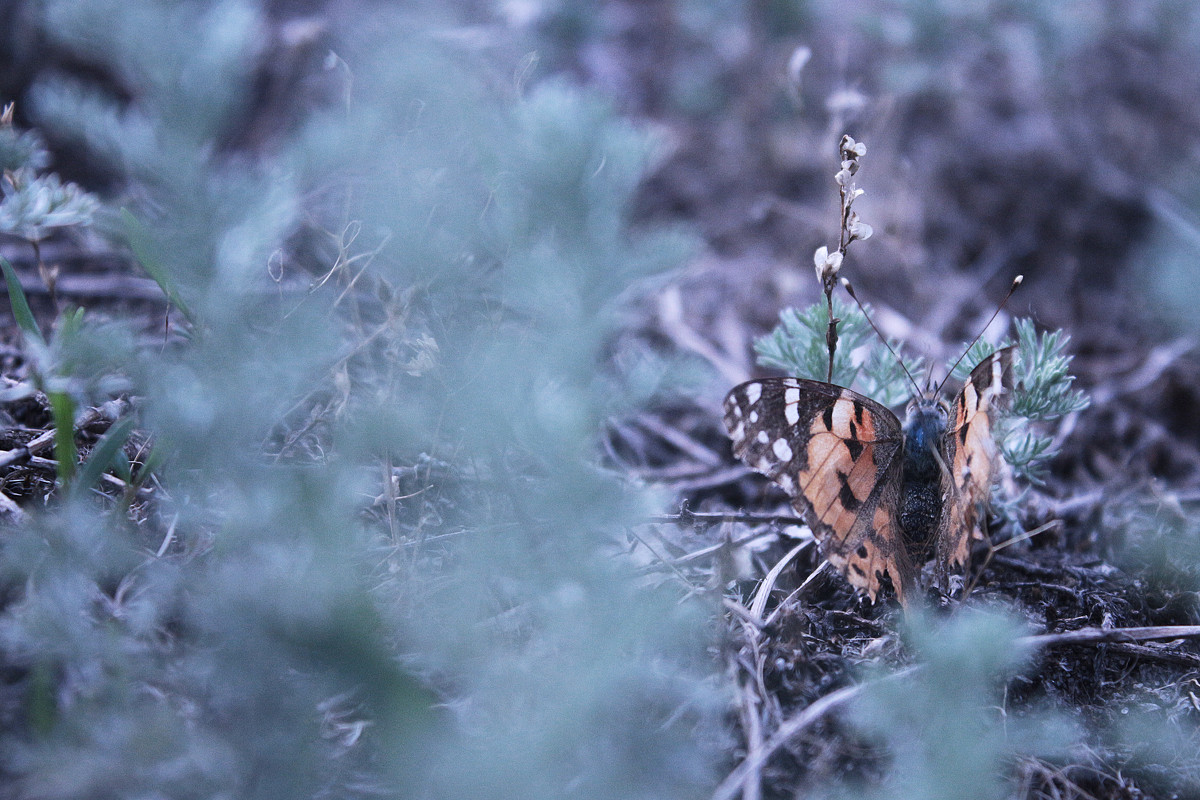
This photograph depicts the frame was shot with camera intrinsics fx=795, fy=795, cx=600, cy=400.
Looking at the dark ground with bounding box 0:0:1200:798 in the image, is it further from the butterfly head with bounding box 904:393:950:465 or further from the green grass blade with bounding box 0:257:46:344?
the green grass blade with bounding box 0:257:46:344

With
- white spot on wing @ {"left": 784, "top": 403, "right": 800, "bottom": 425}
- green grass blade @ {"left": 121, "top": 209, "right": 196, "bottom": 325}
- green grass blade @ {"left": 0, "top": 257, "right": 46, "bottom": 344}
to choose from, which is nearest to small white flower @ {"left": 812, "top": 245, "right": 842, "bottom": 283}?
white spot on wing @ {"left": 784, "top": 403, "right": 800, "bottom": 425}

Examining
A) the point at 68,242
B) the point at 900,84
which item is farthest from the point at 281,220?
the point at 900,84

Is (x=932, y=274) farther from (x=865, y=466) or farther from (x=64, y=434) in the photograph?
(x=64, y=434)

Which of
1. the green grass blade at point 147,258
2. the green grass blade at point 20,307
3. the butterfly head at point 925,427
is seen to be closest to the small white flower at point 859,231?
the butterfly head at point 925,427

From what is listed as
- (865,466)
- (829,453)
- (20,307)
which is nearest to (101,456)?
(20,307)

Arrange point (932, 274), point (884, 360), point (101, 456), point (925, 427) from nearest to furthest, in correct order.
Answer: point (101, 456)
point (925, 427)
point (884, 360)
point (932, 274)

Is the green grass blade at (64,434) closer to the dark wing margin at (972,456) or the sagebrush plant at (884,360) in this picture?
the sagebrush plant at (884,360)
